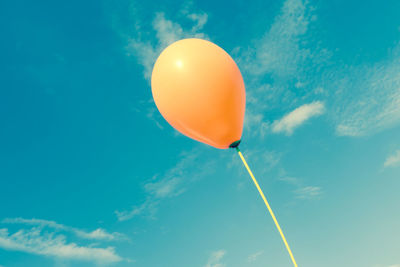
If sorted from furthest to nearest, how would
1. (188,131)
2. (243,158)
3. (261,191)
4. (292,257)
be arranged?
(188,131), (243,158), (261,191), (292,257)

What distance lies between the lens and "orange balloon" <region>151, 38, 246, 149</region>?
650cm

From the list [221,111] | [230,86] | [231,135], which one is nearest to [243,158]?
[231,135]

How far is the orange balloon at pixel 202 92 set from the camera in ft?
21.3

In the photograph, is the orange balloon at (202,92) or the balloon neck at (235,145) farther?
the balloon neck at (235,145)

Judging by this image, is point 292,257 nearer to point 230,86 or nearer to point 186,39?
point 230,86

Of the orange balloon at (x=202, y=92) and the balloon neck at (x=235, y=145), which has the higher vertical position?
the orange balloon at (x=202, y=92)

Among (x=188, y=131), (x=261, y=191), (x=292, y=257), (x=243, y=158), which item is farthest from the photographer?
(x=188, y=131)

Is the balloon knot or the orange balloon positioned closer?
the orange balloon

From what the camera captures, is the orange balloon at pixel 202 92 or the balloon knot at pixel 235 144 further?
the balloon knot at pixel 235 144

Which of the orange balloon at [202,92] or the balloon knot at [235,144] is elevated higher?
the orange balloon at [202,92]

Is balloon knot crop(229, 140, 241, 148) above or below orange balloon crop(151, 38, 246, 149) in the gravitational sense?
below

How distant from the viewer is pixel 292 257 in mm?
5340

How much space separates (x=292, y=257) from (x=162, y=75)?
4.59m

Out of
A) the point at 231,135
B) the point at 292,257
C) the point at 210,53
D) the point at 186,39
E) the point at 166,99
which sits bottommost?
the point at 292,257
